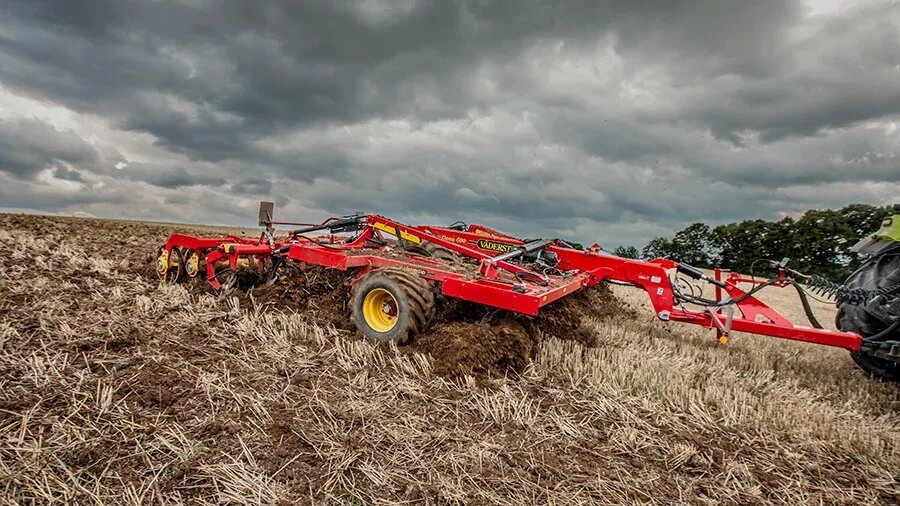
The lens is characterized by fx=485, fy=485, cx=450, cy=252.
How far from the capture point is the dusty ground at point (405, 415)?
2543 millimetres

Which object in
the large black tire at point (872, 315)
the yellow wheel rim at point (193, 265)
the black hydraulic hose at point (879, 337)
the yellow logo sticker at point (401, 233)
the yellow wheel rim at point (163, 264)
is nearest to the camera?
the black hydraulic hose at point (879, 337)

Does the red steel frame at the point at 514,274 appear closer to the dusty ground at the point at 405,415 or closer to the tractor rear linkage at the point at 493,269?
the tractor rear linkage at the point at 493,269

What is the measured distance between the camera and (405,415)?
323 centimetres

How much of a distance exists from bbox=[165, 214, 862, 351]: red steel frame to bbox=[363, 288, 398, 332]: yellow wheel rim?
39cm

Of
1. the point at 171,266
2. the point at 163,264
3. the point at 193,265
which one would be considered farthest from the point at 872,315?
the point at 163,264

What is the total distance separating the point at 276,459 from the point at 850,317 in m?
5.27

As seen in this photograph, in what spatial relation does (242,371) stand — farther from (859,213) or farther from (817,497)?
(859,213)

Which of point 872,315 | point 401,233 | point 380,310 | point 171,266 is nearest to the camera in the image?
point 872,315

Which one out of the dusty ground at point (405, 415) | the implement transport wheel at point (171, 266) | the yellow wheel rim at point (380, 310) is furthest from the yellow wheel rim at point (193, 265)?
the yellow wheel rim at point (380, 310)

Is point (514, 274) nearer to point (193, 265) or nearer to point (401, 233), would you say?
point (401, 233)

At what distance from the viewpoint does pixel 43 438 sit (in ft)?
8.89

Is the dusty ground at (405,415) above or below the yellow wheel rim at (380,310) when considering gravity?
below

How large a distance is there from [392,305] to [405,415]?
1.65 m

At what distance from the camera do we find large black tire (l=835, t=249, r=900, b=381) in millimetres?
4480
